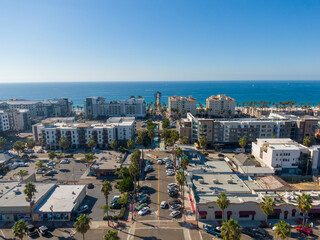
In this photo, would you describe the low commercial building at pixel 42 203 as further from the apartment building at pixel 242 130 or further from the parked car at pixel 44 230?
the apartment building at pixel 242 130

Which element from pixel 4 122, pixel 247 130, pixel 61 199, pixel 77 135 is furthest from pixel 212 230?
A: pixel 4 122

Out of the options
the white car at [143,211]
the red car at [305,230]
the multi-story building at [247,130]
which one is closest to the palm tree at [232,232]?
the red car at [305,230]

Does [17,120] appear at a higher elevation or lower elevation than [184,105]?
lower

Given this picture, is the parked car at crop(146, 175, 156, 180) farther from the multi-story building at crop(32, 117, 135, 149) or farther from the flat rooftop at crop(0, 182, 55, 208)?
the multi-story building at crop(32, 117, 135, 149)

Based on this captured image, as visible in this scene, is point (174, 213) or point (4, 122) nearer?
point (174, 213)

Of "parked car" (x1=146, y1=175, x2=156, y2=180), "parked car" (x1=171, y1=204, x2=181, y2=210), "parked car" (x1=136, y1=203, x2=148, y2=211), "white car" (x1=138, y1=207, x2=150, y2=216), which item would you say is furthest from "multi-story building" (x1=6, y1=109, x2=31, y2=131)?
"parked car" (x1=171, y1=204, x2=181, y2=210)

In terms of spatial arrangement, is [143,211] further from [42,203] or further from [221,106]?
[221,106]

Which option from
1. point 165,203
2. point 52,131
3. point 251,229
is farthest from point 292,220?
point 52,131

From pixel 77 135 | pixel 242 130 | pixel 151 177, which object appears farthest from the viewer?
pixel 77 135
